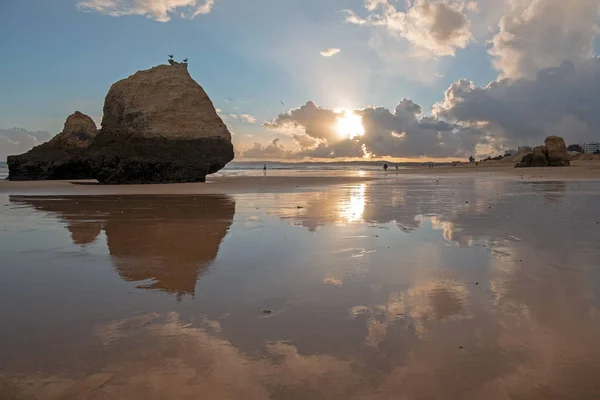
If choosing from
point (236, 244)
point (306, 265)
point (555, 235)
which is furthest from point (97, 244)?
point (555, 235)

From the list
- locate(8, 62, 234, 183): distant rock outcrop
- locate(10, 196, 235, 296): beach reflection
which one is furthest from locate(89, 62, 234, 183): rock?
locate(10, 196, 235, 296): beach reflection

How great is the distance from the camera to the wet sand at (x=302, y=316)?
2846mm

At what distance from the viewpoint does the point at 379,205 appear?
14.2 m

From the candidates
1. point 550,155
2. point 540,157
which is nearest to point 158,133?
point 540,157

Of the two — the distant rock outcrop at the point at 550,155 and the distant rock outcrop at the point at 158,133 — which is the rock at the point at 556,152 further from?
the distant rock outcrop at the point at 158,133

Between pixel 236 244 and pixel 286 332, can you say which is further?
pixel 236 244

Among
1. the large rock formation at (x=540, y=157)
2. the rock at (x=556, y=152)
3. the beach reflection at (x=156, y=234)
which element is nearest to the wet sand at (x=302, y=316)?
the beach reflection at (x=156, y=234)

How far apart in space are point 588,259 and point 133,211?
11274 mm

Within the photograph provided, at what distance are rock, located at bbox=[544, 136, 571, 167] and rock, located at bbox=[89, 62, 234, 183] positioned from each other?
1793 inches

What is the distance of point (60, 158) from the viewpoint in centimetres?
3744

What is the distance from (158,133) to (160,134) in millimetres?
151

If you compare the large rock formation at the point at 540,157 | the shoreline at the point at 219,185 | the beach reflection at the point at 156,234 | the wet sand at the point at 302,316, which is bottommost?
the wet sand at the point at 302,316

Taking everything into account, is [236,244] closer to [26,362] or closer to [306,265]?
[306,265]

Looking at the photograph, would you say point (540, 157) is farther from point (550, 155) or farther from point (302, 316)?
point (302, 316)
